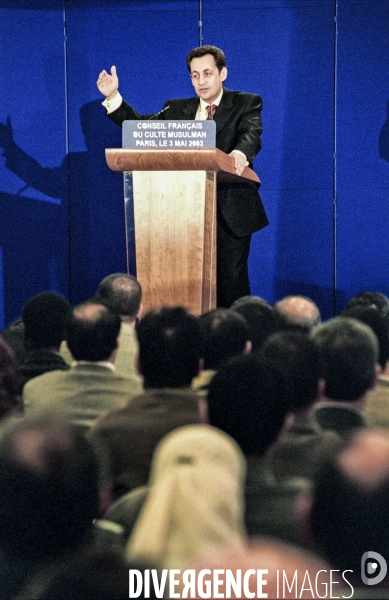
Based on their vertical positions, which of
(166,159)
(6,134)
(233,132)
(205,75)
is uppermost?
(205,75)

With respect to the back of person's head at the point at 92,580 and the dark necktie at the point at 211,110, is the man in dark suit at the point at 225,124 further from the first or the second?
the back of person's head at the point at 92,580

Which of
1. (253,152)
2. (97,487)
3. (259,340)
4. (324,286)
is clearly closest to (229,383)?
(97,487)

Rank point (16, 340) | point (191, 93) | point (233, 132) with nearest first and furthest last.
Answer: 1. point (16, 340)
2. point (233, 132)
3. point (191, 93)

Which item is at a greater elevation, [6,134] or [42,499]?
[6,134]

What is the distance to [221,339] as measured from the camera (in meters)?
2.21

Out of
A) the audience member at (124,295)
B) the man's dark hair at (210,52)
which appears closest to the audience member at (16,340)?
the audience member at (124,295)

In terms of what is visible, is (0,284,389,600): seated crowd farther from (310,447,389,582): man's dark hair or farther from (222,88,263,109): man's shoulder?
(222,88,263,109): man's shoulder

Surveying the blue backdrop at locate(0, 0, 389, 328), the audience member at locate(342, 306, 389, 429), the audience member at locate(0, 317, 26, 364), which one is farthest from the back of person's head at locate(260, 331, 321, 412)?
the blue backdrop at locate(0, 0, 389, 328)

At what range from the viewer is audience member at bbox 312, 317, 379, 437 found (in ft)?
5.61

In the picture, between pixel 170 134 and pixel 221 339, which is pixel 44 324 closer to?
pixel 221 339

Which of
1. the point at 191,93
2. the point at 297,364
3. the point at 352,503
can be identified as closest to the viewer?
the point at 352,503

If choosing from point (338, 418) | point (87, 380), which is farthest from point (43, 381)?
point (338, 418)

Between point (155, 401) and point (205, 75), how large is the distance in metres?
2.67

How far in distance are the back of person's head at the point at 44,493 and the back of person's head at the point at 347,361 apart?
87 centimetres
